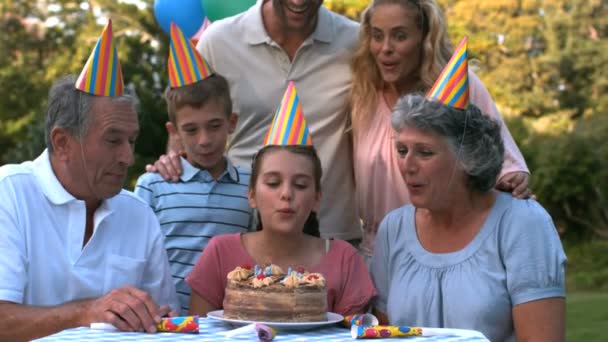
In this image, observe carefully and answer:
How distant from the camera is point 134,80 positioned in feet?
64.7

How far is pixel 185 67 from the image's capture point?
385cm

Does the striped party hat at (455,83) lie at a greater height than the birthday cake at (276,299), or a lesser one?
greater

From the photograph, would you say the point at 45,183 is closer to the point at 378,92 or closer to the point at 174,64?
the point at 174,64

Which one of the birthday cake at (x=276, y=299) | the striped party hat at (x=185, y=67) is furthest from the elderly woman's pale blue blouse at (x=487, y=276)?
the striped party hat at (x=185, y=67)

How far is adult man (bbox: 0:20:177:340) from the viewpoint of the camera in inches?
121

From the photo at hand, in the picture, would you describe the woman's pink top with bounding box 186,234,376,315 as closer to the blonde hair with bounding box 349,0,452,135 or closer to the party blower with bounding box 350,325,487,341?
the party blower with bounding box 350,325,487,341

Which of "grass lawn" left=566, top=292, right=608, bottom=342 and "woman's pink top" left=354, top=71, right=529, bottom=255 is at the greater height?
"woman's pink top" left=354, top=71, right=529, bottom=255

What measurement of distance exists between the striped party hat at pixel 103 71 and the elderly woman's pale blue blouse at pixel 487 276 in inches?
47.4

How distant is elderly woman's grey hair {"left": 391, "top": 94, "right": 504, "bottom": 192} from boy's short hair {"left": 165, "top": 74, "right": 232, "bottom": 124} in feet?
2.79

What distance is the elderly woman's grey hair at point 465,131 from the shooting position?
3.19m

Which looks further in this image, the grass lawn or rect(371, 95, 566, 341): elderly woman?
the grass lawn

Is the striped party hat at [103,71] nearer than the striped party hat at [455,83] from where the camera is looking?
Yes

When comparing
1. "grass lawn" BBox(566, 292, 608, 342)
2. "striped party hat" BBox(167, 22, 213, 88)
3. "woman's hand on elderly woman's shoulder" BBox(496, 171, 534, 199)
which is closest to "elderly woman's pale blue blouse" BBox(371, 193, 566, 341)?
"woman's hand on elderly woman's shoulder" BBox(496, 171, 534, 199)

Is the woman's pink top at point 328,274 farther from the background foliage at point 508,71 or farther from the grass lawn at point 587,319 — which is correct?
the background foliage at point 508,71
